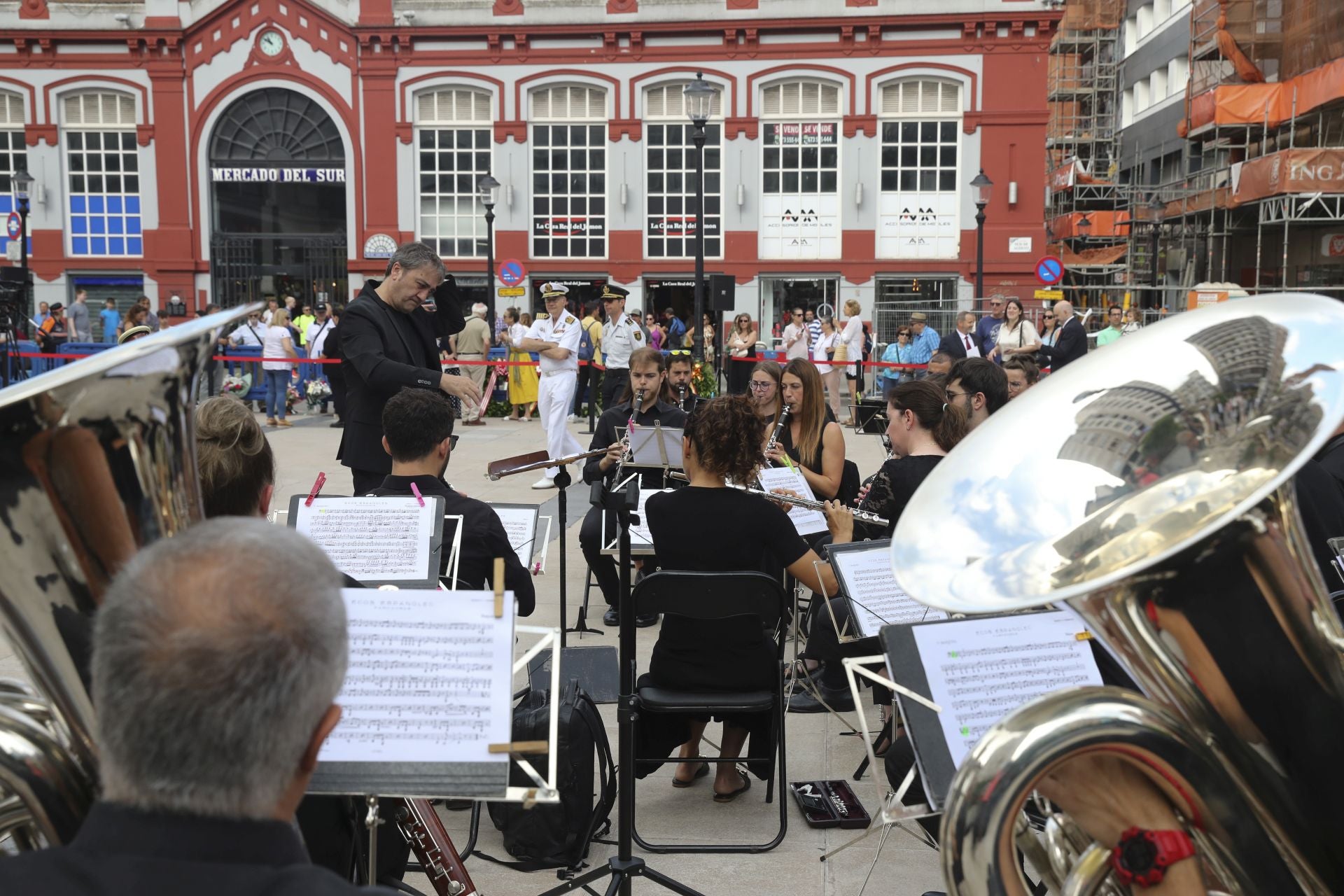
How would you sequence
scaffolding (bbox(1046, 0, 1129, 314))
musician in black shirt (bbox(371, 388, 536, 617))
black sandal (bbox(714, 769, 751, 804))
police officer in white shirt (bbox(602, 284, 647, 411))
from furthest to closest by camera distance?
scaffolding (bbox(1046, 0, 1129, 314)) → police officer in white shirt (bbox(602, 284, 647, 411)) → black sandal (bbox(714, 769, 751, 804)) → musician in black shirt (bbox(371, 388, 536, 617))

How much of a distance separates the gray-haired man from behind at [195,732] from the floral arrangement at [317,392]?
15478 millimetres

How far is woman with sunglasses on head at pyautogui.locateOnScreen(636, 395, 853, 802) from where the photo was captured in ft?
12.4

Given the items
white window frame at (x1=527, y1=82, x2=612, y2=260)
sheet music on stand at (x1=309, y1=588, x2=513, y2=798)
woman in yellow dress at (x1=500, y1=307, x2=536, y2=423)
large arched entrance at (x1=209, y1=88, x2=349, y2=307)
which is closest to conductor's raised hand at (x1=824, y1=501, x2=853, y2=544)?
sheet music on stand at (x1=309, y1=588, x2=513, y2=798)

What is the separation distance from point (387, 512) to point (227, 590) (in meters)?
2.12

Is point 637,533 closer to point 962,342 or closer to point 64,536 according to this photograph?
point 64,536

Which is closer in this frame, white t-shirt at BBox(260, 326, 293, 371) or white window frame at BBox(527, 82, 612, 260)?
white t-shirt at BBox(260, 326, 293, 371)

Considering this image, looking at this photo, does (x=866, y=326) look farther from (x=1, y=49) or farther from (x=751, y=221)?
(x=1, y=49)

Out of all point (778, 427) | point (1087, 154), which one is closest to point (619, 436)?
point (778, 427)

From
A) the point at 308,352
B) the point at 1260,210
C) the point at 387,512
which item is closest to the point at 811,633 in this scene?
the point at 387,512

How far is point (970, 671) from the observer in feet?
8.04

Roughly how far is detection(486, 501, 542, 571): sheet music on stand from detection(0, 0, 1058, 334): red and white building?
19260 mm

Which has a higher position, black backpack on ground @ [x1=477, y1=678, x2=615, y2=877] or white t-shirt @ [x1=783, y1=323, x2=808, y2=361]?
white t-shirt @ [x1=783, y1=323, x2=808, y2=361]

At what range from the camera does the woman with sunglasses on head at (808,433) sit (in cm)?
562

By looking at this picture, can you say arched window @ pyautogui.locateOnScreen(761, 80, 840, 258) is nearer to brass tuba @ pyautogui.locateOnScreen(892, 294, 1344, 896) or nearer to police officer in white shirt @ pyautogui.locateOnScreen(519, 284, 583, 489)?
police officer in white shirt @ pyautogui.locateOnScreen(519, 284, 583, 489)
